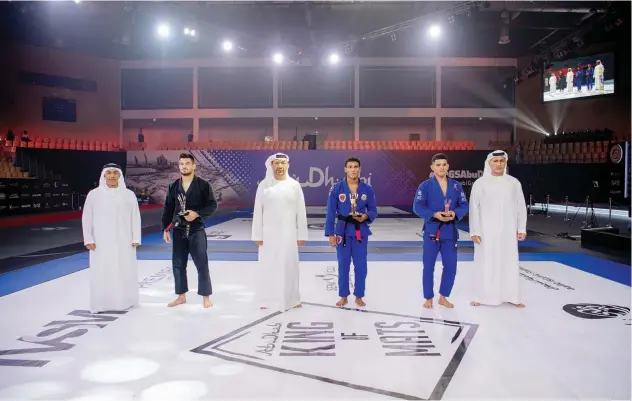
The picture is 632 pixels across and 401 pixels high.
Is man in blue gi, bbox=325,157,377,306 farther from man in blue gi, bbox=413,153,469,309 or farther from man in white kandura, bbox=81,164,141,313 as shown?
man in white kandura, bbox=81,164,141,313

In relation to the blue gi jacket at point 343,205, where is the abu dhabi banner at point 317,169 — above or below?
above

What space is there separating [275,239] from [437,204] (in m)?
1.58

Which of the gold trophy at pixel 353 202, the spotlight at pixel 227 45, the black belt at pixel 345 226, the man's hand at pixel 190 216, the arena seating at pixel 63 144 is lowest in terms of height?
the black belt at pixel 345 226

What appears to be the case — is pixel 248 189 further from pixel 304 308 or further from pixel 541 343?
pixel 541 343

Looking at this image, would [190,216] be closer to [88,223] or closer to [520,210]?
[88,223]

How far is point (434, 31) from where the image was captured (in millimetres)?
12477

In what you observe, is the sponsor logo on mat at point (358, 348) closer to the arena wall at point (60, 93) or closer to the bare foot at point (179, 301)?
the bare foot at point (179, 301)

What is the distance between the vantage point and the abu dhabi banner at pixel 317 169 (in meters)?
15.2

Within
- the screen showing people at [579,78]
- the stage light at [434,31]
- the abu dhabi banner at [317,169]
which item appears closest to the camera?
the stage light at [434,31]

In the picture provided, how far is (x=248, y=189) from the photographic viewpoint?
15.5m

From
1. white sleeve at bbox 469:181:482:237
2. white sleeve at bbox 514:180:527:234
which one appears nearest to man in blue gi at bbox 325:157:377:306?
white sleeve at bbox 469:181:482:237

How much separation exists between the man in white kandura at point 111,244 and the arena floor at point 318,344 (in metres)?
0.20

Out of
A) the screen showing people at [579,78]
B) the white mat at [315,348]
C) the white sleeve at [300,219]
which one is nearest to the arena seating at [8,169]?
the white mat at [315,348]

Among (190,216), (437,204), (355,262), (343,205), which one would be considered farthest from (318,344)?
(437,204)
